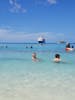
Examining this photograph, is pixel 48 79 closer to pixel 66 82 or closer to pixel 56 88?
pixel 66 82

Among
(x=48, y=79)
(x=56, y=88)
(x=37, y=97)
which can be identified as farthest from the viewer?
(x=48, y=79)

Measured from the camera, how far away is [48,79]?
13.3 metres

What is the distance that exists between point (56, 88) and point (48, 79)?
2.37m

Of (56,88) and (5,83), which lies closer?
(56,88)

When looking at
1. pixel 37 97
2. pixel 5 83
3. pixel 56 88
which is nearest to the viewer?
pixel 37 97

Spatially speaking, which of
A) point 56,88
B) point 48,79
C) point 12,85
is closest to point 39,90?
point 56,88

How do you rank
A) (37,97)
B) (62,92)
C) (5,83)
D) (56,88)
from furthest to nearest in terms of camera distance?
(5,83), (56,88), (62,92), (37,97)

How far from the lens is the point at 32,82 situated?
12383mm

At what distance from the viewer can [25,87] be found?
36.8 ft

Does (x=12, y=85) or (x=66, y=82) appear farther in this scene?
(x=66, y=82)

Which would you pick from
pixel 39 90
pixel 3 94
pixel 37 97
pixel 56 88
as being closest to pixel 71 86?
pixel 56 88

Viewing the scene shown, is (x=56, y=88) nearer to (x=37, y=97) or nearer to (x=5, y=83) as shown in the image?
(x=37, y=97)

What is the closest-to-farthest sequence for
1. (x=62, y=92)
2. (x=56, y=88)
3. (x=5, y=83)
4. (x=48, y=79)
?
(x=62, y=92)
(x=56, y=88)
(x=5, y=83)
(x=48, y=79)

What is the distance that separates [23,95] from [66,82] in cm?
327
